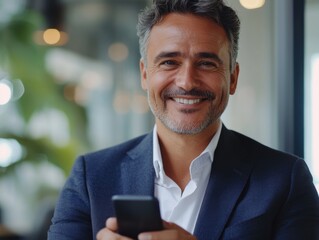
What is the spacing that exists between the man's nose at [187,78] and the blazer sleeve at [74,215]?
374 millimetres

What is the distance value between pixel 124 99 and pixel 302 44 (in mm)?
2117

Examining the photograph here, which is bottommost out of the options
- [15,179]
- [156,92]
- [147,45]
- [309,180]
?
[15,179]

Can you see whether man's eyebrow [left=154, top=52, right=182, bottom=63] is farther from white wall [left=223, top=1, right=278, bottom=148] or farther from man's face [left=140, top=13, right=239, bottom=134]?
white wall [left=223, top=1, right=278, bottom=148]

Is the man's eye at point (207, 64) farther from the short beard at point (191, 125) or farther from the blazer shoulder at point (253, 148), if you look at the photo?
the blazer shoulder at point (253, 148)

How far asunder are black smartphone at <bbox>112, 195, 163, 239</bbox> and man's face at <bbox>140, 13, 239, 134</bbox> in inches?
11.3

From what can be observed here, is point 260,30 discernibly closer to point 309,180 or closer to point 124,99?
point 124,99

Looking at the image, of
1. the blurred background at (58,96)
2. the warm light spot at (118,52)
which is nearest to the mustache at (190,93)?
the blurred background at (58,96)

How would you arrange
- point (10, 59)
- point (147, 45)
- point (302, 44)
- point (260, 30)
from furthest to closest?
point (10, 59) → point (260, 30) → point (302, 44) → point (147, 45)

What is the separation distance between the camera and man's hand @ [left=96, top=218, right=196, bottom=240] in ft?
4.57

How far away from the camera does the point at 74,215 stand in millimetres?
1676

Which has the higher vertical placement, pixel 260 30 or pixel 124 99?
pixel 260 30

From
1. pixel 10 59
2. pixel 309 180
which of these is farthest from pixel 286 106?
pixel 10 59

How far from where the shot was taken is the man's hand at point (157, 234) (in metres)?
1.39

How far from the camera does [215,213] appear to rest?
159 centimetres
